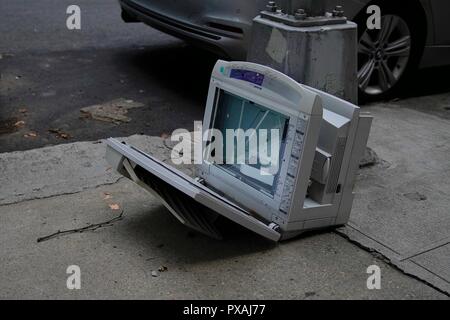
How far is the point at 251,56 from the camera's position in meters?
4.07

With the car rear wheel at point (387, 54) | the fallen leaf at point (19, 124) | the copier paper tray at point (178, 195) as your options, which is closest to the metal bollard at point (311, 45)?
the copier paper tray at point (178, 195)

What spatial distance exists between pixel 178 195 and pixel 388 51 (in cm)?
314

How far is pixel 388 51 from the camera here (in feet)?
18.3

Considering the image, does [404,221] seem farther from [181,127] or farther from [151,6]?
[151,6]

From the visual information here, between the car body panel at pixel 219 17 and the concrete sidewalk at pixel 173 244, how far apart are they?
46.9 inches

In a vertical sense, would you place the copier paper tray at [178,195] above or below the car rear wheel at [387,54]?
below

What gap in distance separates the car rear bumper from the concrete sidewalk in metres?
1.14

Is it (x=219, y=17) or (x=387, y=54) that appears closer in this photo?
(x=219, y=17)

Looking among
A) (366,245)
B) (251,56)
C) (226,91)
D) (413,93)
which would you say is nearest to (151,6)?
(251,56)

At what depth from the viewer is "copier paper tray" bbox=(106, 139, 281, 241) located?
3045mm

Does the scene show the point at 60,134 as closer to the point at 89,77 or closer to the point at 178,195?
the point at 89,77

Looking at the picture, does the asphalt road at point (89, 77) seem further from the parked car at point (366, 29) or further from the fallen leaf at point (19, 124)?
the parked car at point (366, 29)

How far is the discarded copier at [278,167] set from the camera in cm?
307

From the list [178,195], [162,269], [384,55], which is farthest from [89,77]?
[162,269]
